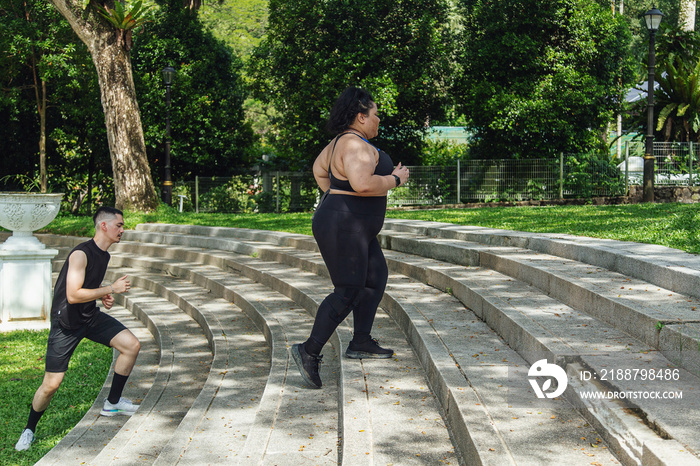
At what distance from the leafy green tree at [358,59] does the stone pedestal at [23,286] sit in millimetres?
13137

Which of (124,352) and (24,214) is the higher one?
(24,214)

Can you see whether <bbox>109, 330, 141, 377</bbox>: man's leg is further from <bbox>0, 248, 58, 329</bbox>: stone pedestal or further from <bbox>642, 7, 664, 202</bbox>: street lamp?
<bbox>642, 7, 664, 202</bbox>: street lamp

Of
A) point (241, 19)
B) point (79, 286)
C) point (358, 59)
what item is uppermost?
point (241, 19)

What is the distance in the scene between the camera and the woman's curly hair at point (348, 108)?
4.38m

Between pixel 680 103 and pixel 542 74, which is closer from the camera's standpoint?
pixel 542 74

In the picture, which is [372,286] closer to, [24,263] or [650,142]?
[24,263]


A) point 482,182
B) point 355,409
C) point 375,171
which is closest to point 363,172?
point 375,171

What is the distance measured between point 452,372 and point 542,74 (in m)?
19.3

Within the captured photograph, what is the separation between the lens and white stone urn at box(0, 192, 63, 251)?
832 centimetres

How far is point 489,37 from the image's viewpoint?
22062 millimetres

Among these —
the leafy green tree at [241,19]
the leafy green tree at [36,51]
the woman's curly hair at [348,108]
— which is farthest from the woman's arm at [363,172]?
the leafy green tree at [241,19]

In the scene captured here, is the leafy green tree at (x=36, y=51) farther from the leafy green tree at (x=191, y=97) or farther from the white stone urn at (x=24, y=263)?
the white stone urn at (x=24, y=263)

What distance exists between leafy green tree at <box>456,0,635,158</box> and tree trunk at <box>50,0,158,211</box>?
10464 mm

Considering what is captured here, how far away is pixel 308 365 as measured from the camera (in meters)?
4.42
